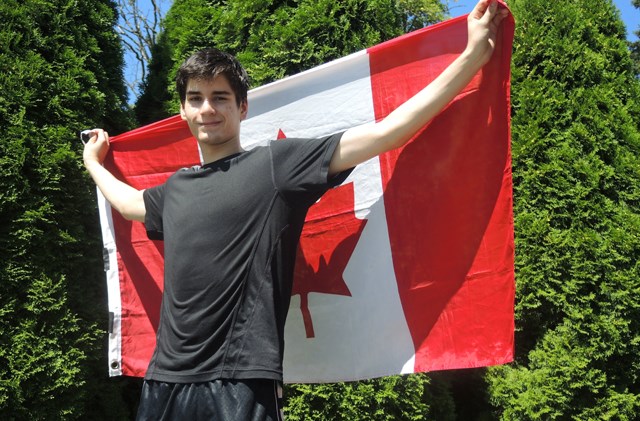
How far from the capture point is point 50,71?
3604 millimetres

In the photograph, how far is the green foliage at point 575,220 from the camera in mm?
3596

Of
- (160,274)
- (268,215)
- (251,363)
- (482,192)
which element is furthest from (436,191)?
(160,274)

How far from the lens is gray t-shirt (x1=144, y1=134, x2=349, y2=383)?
2037mm

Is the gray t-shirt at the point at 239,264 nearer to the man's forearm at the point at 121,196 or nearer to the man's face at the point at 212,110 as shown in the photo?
the man's face at the point at 212,110

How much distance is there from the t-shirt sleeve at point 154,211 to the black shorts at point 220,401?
665mm

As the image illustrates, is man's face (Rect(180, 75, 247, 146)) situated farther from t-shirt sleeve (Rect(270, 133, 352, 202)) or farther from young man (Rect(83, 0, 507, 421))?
t-shirt sleeve (Rect(270, 133, 352, 202))

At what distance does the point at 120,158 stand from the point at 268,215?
153cm

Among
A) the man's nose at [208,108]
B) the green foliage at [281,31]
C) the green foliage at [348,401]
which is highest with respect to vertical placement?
the green foliage at [281,31]

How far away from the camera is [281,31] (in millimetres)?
3863

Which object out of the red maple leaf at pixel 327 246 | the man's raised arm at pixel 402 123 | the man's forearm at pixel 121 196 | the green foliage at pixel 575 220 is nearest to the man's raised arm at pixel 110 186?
the man's forearm at pixel 121 196

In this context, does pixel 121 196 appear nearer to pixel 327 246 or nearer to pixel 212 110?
pixel 212 110

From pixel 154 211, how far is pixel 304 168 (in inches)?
30.5

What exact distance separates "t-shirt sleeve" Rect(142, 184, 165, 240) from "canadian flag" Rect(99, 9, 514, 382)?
23.9 inches

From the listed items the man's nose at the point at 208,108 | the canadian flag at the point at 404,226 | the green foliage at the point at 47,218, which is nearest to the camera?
the man's nose at the point at 208,108
